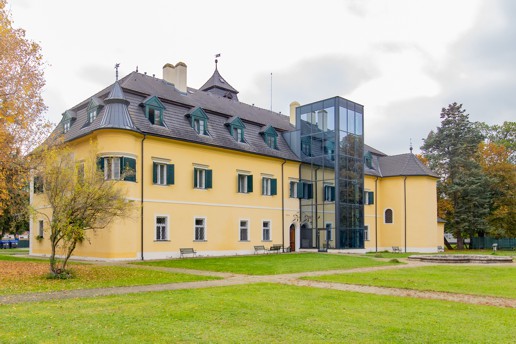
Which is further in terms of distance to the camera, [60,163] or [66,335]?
[60,163]

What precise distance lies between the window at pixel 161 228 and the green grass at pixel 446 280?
12.6m

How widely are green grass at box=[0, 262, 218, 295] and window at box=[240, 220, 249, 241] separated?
46.2ft

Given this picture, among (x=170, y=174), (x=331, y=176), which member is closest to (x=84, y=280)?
(x=170, y=174)

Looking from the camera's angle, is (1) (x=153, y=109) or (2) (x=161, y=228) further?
(1) (x=153, y=109)

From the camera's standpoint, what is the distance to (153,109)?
27781 millimetres

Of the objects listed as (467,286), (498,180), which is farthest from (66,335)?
(498,180)

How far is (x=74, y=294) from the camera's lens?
11.9m

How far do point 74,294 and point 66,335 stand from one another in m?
4.86

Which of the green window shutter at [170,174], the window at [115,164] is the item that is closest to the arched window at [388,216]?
the green window shutter at [170,174]

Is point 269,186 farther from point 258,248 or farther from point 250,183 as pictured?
point 258,248

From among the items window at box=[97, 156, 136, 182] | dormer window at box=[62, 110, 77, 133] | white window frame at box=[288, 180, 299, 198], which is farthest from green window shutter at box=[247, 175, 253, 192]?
dormer window at box=[62, 110, 77, 133]

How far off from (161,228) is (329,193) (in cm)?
1339

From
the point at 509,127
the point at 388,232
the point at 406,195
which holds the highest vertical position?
the point at 509,127

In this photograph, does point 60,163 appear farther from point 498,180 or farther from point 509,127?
point 509,127
